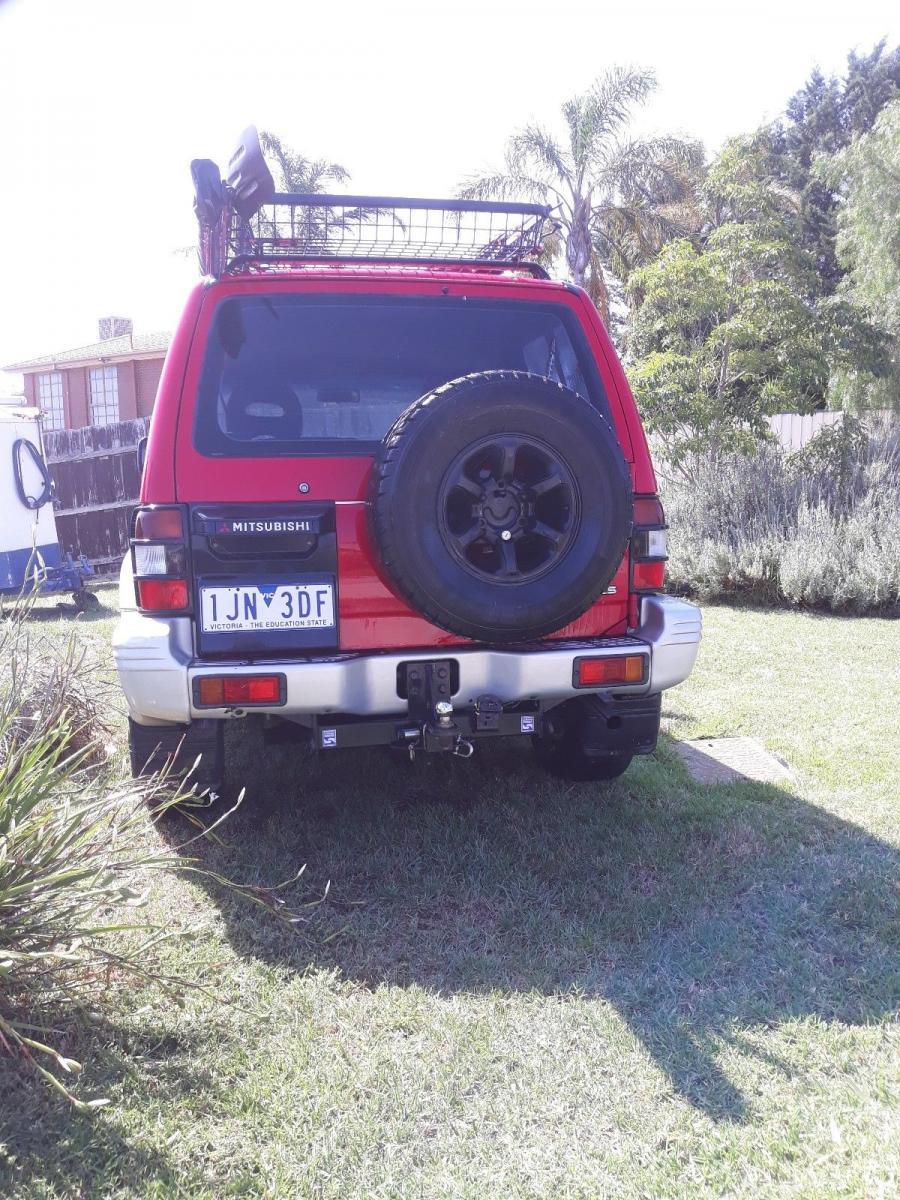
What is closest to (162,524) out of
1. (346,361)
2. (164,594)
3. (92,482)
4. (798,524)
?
(164,594)

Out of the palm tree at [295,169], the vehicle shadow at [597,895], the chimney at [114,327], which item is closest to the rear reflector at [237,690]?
the vehicle shadow at [597,895]

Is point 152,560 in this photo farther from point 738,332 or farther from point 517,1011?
point 738,332

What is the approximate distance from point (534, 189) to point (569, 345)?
14289 mm

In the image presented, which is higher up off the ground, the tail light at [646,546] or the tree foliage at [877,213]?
the tree foliage at [877,213]

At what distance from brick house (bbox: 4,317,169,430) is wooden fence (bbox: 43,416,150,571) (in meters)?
13.7

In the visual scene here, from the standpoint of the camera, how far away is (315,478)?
3131mm

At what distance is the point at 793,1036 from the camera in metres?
2.44

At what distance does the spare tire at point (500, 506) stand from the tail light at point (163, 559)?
23.6 inches

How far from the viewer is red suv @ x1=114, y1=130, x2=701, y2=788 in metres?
2.96

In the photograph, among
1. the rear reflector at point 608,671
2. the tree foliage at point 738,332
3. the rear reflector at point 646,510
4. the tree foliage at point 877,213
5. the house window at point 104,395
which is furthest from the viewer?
the house window at point 104,395

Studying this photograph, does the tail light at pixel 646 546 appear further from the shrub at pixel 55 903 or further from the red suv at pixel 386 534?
the shrub at pixel 55 903

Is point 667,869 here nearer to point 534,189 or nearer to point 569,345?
point 569,345

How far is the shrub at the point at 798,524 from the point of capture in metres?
8.47

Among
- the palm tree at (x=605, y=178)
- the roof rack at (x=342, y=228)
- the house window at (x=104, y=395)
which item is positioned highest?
the palm tree at (x=605, y=178)
